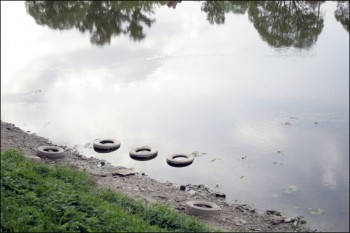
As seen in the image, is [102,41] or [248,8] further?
[248,8]

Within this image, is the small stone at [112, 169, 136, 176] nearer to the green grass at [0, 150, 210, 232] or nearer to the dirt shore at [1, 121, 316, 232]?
the dirt shore at [1, 121, 316, 232]

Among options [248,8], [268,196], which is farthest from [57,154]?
[248,8]

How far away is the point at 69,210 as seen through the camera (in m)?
6.23

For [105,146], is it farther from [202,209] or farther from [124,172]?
[202,209]

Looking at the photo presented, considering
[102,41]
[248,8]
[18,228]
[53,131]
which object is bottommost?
[18,228]

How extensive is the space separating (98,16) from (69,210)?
20698 mm

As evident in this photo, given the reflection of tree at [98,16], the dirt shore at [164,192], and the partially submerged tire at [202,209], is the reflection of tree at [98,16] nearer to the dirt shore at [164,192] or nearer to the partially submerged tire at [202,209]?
the dirt shore at [164,192]

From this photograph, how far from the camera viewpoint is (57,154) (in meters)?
10.6

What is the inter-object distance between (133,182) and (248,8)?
17.7m

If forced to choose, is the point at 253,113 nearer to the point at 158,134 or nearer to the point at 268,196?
the point at 158,134

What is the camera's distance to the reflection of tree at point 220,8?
24.7 meters

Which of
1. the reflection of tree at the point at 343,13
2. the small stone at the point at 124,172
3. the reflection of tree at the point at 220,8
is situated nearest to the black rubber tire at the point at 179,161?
the small stone at the point at 124,172

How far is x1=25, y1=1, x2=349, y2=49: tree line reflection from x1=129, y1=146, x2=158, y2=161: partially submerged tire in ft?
34.3

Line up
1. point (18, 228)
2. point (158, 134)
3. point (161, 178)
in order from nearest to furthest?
point (18, 228) < point (161, 178) < point (158, 134)
